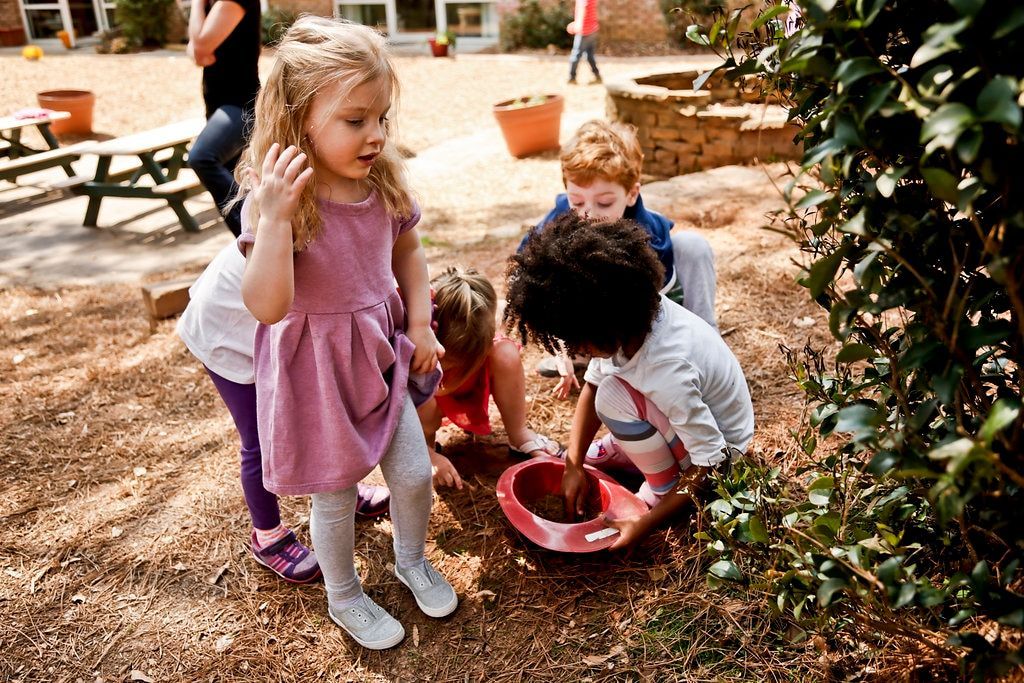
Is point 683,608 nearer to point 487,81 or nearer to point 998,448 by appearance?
point 998,448

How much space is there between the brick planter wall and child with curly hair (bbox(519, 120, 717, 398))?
306 cm

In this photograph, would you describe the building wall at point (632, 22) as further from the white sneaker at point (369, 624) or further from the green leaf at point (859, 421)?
the green leaf at point (859, 421)

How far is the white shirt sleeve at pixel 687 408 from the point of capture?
2.01m

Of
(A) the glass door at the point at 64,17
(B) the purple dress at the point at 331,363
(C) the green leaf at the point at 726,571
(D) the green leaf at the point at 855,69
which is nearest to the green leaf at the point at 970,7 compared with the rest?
(D) the green leaf at the point at 855,69

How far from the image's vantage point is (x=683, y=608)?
6.37 ft

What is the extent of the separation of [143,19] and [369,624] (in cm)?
1532

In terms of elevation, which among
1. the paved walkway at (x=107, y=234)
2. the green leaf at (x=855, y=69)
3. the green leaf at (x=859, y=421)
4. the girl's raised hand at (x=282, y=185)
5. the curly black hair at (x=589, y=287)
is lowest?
the paved walkway at (x=107, y=234)

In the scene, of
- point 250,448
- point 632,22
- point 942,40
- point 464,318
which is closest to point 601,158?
Result: point 464,318

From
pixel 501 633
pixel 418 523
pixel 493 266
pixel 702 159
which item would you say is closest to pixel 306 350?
pixel 418 523

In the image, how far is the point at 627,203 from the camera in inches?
111

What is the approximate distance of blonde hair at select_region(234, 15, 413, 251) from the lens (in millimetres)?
1708

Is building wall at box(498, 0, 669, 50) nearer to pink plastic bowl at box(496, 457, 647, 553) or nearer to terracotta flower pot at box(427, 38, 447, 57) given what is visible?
terracotta flower pot at box(427, 38, 447, 57)

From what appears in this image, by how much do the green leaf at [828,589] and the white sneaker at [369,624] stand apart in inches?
44.5

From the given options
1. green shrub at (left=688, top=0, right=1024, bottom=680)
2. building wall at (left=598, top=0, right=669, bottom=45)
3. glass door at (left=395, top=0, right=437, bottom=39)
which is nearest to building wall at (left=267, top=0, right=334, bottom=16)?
glass door at (left=395, top=0, right=437, bottom=39)
